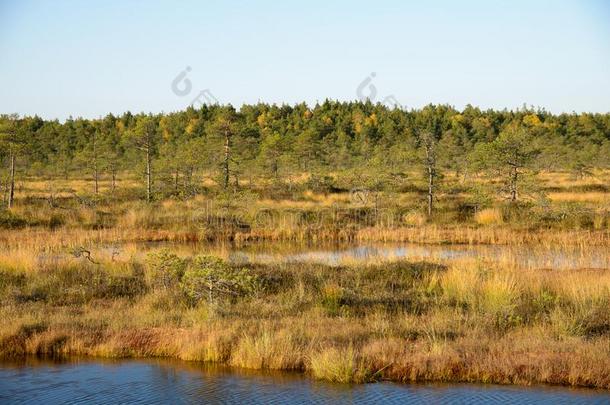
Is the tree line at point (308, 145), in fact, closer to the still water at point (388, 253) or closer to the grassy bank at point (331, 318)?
the still water at point (388, 253)

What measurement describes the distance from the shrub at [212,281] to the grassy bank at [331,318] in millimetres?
41

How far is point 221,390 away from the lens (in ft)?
32.5

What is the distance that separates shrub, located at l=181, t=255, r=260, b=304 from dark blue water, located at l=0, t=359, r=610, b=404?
269 cm

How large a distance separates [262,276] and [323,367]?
614 cm

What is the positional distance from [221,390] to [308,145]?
55483 millimetres

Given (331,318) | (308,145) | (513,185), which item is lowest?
(331,318)

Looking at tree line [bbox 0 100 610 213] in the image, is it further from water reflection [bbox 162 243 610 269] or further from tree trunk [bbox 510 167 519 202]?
water reflection [bbox 162 243 610 269]

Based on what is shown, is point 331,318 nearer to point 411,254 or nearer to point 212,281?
point 212,281

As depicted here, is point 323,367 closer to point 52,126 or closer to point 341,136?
point 341,136

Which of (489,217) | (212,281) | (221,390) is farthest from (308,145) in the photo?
(221,390)

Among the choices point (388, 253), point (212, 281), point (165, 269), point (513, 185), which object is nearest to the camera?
point (212, 281)

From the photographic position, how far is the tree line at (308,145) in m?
37.6

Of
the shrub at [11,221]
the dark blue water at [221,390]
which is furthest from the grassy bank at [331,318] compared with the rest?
the shrub at [11,221]

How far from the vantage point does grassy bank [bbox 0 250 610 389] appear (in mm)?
10359
